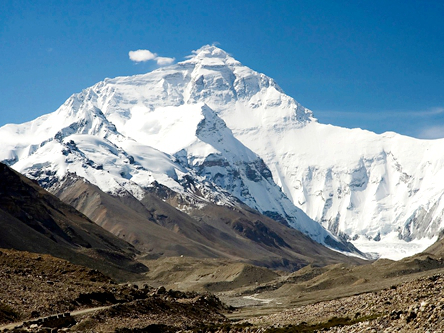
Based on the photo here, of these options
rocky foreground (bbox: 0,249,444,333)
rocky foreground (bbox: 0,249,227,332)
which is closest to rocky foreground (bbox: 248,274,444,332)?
rocky foreground (bbox: 0,249,444,333)

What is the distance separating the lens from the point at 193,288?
17925 cm

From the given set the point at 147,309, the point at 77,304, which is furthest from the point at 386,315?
the point at 77,304

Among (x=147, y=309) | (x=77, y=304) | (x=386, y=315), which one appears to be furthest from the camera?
(x=147, y=309)

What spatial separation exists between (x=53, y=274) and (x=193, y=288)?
85521 millimetres

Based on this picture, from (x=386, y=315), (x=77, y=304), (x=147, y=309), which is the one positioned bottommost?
(x=147, y=309)

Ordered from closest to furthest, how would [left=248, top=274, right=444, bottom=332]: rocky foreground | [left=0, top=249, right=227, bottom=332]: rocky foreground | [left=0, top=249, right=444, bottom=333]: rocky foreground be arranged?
[left=248, top=274, right=444, bottom=332]: rocky foreground
[left=0, top=249, right=444, bottom=333]: rocky foreground
[left=0, top=249, right=227, bottom=332]: rocky foreground

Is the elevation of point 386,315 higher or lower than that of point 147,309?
higher

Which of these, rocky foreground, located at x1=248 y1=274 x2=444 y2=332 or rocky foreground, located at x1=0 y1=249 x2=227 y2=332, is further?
rocky foreground, located at x1=0 y1=249 x2=227 y2=332

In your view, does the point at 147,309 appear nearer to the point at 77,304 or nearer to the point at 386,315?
the point at 77,304

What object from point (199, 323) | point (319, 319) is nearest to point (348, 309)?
point (319, 319)

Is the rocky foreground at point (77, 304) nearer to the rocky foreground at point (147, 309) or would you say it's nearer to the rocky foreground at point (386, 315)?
the rocky foreground at point (147, 309)

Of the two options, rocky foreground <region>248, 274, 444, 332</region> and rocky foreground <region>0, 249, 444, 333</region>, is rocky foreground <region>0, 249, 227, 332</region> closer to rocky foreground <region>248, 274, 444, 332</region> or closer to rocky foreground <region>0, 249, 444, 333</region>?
rocky foreground <region>0, 249, 444, 333</region>

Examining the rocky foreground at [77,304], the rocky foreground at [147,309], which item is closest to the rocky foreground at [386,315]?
the rocky foreground at [147,309]

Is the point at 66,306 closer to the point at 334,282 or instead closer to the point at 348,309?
the point at 348,309
